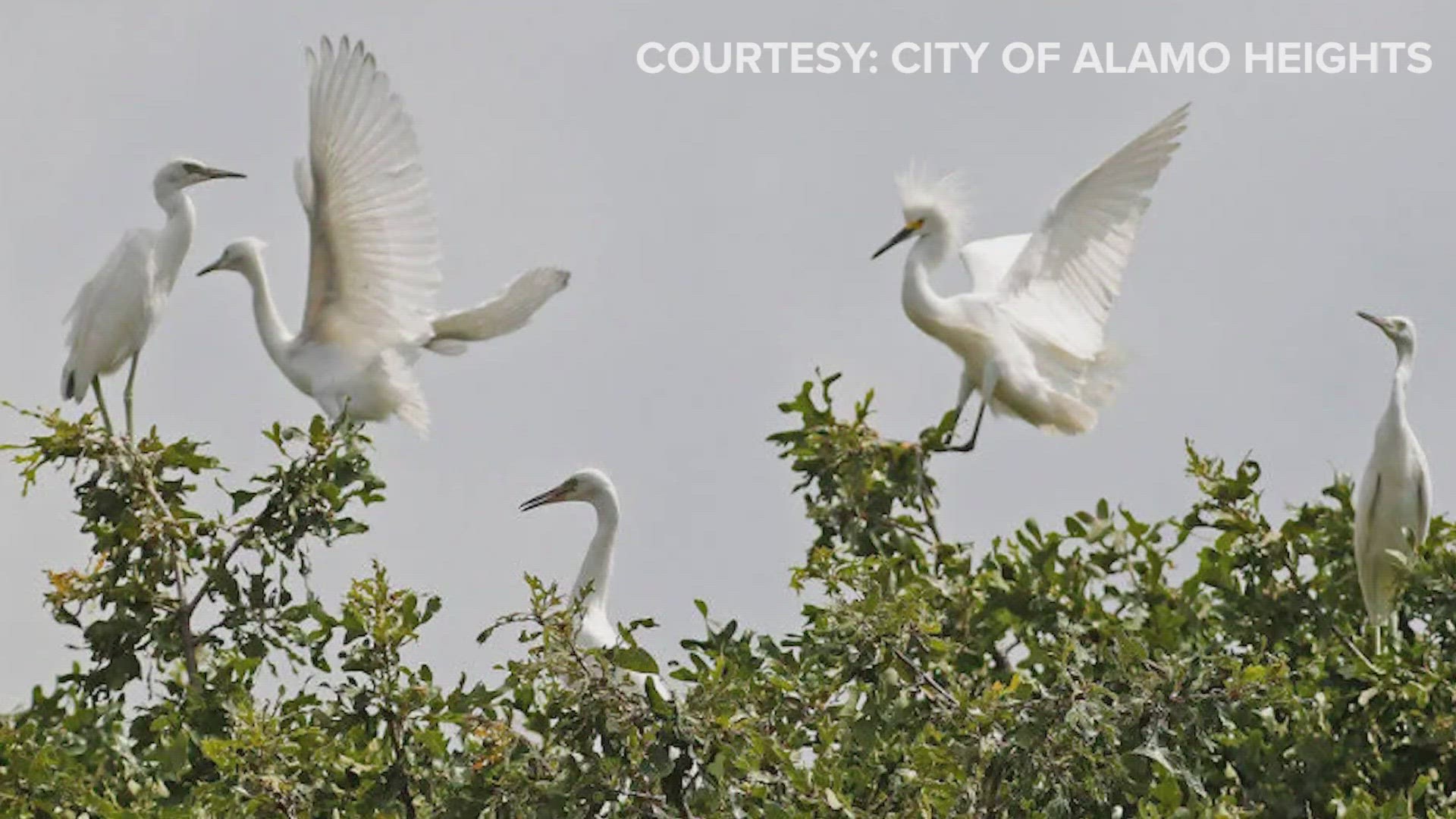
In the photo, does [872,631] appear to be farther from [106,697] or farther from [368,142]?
[368,142]

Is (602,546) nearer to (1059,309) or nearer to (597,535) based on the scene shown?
(597,535)

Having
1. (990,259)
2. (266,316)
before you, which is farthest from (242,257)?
(990,259)

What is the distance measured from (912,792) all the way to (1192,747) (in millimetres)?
651

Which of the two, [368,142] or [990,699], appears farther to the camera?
[368,142]

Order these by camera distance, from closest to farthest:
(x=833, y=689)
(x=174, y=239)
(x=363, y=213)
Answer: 1. (x=833, y=689)
2. (x=363, y=213)
3. (x=174, y=239)

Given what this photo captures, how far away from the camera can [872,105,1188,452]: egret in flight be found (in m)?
11.8

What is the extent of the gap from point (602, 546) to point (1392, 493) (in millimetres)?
2866

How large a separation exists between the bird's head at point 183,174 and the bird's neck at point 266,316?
1.37 ft

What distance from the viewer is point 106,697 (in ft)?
26.4

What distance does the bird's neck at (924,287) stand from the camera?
12.0m

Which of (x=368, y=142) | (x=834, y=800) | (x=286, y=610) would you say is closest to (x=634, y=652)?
(x=834, y=800)

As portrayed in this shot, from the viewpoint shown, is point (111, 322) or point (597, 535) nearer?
point (597, 535)

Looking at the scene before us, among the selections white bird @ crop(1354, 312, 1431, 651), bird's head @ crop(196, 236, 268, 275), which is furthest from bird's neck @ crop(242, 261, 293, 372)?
white bird @ crop(1354, 312, 1431, 651)

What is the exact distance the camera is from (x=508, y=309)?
1141 centimetres
